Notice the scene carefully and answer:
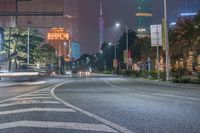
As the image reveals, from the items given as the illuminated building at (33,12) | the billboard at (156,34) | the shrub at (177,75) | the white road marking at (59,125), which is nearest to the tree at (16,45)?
the shrub at (177,75)

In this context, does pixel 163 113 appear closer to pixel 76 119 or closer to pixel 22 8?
pixel 76 119

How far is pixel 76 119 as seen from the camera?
1100cm

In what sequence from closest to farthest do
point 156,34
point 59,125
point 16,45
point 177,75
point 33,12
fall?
1. point 59,125
2. point 33,12
3. point 177,75
4. point 156,34
5. point 16,45

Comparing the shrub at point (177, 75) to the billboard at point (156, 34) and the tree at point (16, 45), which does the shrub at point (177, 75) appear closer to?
the billboard at point (156, 34)

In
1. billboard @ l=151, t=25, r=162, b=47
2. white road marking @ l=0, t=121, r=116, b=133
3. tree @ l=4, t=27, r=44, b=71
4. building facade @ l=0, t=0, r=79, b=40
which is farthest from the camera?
tree @ l=4, t=27, r=44, b=71

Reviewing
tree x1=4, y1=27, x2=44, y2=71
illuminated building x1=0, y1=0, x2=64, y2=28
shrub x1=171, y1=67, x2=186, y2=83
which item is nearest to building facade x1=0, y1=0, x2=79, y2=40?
illuminated building x1=0, y1=0, x2=64, y2=28

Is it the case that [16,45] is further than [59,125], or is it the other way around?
[16,45]

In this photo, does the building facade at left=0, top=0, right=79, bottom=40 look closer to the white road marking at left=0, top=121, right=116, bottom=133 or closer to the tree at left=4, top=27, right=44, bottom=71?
the white road marking at left=0, top=121, right=116, bottom=133

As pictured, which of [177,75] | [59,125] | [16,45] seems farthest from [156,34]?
[16,45]

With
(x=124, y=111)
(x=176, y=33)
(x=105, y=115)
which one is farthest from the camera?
(x=176, y=33)

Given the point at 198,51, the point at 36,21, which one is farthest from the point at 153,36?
the point at 198,51

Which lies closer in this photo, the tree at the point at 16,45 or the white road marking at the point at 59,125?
the white road marking at the point at 59,125

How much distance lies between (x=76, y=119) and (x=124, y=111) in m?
2.51

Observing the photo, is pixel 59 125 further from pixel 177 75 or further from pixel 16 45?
pixel 16 45
